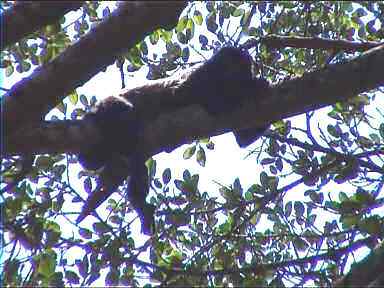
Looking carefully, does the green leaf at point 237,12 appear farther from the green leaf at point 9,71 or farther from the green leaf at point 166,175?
the green leaf at point 9,71

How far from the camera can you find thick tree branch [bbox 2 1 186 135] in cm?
309

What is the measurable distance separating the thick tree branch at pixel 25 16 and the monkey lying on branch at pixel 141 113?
0.74m

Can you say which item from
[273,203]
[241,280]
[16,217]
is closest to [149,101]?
[273,203]

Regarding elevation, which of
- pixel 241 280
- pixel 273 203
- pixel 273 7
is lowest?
pixel 241 280

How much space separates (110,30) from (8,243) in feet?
5.11

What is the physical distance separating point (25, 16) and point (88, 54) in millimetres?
324

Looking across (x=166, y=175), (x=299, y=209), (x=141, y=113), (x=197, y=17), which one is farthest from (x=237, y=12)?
(x=299, y=209)

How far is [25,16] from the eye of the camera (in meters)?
3.09

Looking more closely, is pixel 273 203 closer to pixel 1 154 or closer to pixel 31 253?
pixel 31 253

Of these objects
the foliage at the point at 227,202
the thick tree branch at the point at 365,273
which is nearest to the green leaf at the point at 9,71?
the foliage at the point at 227,202

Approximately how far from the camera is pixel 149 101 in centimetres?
532

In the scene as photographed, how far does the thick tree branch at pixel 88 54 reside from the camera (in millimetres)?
3092

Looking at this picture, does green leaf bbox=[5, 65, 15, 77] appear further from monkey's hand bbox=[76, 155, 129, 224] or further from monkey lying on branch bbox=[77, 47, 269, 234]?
monkey's hand bbox=[76, 155, 129, 224]

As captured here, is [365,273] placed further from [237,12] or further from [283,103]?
[237,12]
